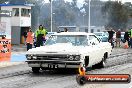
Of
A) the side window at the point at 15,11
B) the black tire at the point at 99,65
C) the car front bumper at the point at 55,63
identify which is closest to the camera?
the car front bumper at the point at 55,63

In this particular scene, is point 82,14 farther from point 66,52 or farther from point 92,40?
point 66,52

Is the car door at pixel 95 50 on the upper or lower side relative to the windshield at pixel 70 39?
lower

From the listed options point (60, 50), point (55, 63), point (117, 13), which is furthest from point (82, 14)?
point (55, 63)

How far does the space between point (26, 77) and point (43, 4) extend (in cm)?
14134

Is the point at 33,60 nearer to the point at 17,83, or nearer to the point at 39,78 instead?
the point at 39,78

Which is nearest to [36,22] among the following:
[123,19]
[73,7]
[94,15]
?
[123,19]

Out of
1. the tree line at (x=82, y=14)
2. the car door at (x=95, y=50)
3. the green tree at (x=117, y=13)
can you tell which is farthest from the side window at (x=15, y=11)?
the green tree at (x=117, y=13)

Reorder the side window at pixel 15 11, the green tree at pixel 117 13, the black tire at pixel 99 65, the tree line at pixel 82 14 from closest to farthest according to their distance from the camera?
the black tire at pixel 99 65 < the side window at pixel 15 11 < the green tree at pixel 117 13 < the tree line at pixel 82 14

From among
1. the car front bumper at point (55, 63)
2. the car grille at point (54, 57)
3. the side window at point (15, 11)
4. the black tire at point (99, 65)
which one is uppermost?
the side window at point (15, 11)

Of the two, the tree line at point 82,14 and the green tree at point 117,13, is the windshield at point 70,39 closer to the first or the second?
the tree line at point 82,14

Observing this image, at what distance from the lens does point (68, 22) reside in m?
134

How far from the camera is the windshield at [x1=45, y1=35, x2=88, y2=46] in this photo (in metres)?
16.4

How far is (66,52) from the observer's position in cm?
1484

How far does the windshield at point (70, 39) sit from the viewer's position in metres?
16.4
